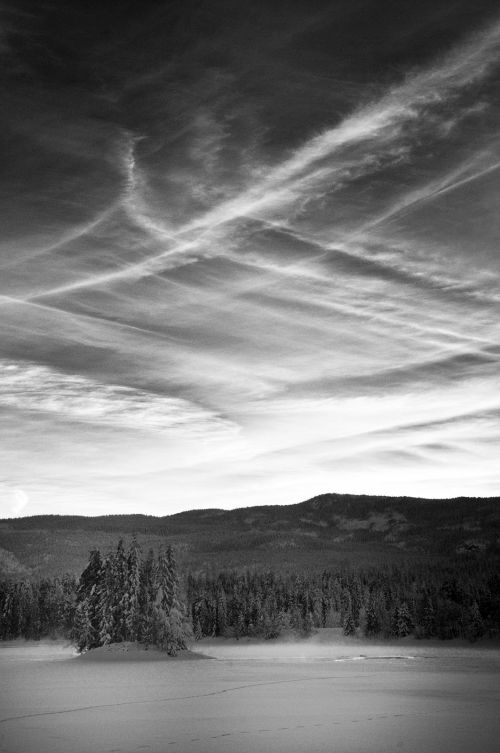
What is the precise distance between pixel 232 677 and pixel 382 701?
985 inches

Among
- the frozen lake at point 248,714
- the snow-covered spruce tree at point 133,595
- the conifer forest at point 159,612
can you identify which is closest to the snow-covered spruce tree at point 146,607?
the conifer forest at point 159,612

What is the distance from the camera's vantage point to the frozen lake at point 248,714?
2578 centimetres

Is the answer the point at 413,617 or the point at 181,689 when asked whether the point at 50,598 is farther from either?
the point at 181,689

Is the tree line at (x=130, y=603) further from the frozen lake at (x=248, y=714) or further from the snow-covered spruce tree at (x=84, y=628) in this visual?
the frozen lake at (x=248, y=714)

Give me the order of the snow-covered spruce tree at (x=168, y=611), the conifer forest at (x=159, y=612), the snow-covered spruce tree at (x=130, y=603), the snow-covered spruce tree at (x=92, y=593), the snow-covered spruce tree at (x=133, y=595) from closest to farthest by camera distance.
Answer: the snow-covered spruce tree at (x=168, y=611)
the snow-covered spruce tree at (x=130, y=603)
the conifer forest at (x=159, y=612)
the snow-covered spruce tree at (x=133, y=595)
the snow-covered spruce tree at (x=92, y=593)

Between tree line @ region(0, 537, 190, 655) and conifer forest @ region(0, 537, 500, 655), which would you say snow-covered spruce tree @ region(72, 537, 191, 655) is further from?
conifer forest @ region(0, 537, 500, 655)

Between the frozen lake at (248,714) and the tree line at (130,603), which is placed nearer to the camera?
the frozen lake at (248,714)

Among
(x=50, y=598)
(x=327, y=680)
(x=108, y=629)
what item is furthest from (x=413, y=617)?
(x=327, y=680)

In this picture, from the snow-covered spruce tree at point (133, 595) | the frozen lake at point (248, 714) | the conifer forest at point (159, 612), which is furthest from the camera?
the snow-covered spruce tree at point (133, 595)

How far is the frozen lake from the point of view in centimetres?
2578

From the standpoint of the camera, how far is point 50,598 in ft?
616

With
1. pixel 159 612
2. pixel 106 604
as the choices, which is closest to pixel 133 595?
pixel 106 604

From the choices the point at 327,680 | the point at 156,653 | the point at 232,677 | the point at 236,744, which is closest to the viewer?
the point at 236,744

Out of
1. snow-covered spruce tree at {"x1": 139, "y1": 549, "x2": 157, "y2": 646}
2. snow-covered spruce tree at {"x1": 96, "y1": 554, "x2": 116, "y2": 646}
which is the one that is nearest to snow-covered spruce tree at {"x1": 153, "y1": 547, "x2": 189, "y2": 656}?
snow-covered spruce tree at {"x1": 139, "y1": 549, "x2": 157, "y2": 646}
